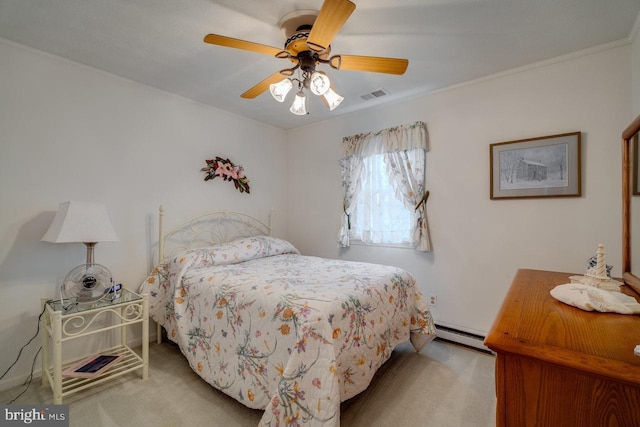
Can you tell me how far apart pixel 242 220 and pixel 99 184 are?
1.49 meters

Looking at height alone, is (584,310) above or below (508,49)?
below

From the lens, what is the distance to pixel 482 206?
253cm

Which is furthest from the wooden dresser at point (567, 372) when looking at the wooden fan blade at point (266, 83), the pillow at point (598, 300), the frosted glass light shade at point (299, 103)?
the wooden fan blade at point (266, 83)

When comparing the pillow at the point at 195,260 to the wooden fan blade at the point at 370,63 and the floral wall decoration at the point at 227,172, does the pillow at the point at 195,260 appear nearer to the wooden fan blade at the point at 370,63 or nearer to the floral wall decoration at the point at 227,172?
the floral wall decoration at the point at 227,172

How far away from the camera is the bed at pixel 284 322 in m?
1.36

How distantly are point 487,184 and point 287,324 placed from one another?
2167mm

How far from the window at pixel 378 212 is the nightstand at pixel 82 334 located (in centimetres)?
226

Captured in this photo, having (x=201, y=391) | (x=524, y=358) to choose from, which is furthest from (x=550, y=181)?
(x=201, y=391)

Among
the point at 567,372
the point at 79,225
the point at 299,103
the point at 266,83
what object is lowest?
the point at 567,372

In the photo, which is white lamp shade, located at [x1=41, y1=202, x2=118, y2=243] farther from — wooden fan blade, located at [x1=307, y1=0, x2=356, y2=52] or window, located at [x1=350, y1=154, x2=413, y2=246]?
window, located at [x1=350, y1=154, x2=413, y2=246]

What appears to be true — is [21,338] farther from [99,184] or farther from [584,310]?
[584,310]

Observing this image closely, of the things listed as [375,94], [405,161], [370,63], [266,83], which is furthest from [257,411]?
[375,94]

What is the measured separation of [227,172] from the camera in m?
3.26

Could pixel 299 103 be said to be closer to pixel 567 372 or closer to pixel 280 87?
pixel 280 87
